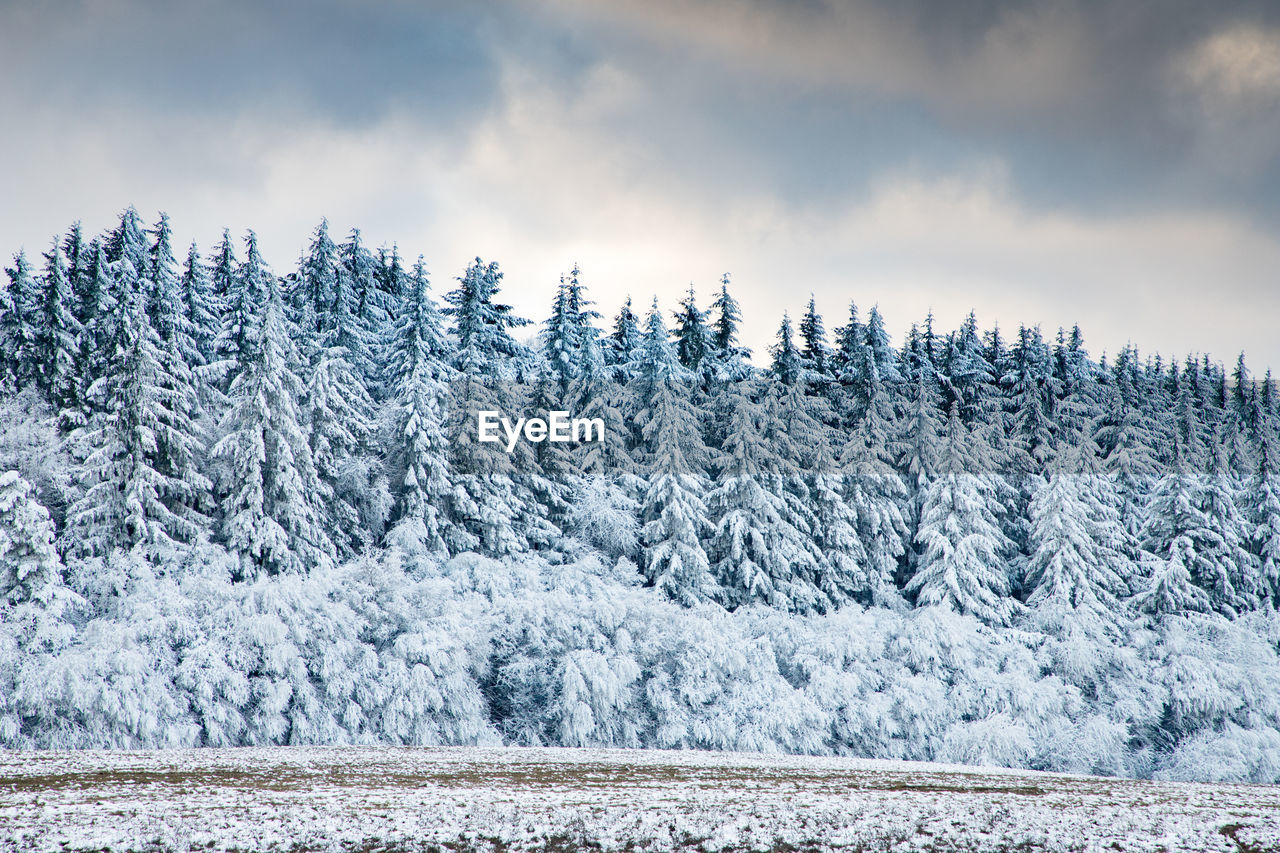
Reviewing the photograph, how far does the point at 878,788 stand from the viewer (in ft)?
55.3

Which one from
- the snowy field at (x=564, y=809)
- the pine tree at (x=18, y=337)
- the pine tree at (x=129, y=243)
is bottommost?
the snowy field at (x=564, y=809)

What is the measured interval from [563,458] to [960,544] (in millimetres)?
17879

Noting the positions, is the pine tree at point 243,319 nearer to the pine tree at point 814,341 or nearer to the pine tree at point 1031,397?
the pine tree at point 814,341

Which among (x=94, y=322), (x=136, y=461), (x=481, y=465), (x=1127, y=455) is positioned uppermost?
(x=94, y=322)

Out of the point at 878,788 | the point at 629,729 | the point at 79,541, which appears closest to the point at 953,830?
the point at 878,788

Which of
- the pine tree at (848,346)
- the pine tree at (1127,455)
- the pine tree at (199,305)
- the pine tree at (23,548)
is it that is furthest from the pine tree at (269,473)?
the pine tree at (1127,455)

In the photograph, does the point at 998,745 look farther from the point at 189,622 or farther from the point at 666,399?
the point at 189,622

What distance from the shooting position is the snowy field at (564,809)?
452 inches

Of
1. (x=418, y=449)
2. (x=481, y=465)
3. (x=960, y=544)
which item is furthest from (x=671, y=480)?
(x=960, y=544)

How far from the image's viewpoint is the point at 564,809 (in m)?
13.2

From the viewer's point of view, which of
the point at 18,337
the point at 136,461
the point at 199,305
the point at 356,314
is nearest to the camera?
the point at 136,461

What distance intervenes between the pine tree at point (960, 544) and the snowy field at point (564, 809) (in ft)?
52.3

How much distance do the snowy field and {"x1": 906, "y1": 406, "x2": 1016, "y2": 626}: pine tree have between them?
15935 mm

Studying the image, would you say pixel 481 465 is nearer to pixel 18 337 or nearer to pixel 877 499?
pixel 877 499
